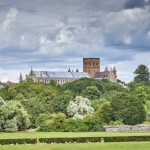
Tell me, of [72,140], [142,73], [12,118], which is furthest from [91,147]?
[142,73]

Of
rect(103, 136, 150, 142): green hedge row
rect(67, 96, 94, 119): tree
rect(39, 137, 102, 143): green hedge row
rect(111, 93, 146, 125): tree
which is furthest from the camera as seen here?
rect(67, 96, 94, 119): tree

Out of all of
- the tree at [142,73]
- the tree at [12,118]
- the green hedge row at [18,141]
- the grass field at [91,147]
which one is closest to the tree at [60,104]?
the tree at [12,118]

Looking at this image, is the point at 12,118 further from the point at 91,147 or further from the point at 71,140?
the point at 91,147

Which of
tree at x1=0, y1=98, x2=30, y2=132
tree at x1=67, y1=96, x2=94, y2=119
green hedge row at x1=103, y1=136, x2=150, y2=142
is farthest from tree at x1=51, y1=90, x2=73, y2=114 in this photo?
green hedge row at x1=103, y1=136, x2=150, y2=142

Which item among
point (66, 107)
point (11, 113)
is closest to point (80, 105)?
point (66, 107)

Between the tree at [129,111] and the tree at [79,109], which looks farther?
the tree at [79,109]

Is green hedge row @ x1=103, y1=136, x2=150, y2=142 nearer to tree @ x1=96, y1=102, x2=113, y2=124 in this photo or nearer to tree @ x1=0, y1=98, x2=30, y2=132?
tree @ x1=0, y1=98, x2=30, y2=132

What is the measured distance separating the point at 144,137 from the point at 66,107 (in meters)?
41.3

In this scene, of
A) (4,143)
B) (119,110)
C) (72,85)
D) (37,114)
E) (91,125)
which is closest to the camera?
(4,143)

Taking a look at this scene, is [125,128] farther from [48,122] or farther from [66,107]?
[66,107]

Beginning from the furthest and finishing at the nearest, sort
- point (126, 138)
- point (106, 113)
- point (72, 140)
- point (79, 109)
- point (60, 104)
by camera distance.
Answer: point (60, 104), point (79, 109), point (106, 113), point (126, 138), point (72, 140)

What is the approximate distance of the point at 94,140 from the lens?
1902 inches

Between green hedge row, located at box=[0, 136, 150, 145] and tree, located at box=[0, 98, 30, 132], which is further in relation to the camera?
tree, located at box=[0, 98, 30, 132]

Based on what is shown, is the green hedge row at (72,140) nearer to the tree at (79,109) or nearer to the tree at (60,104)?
the tree at (79,109)
